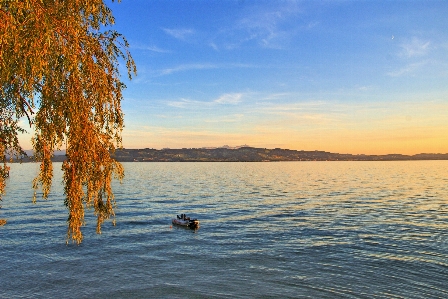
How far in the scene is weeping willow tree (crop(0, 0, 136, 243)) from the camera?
38.9 ft

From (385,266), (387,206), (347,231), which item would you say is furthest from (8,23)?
(387,206)

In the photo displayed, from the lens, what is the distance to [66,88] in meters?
13.8

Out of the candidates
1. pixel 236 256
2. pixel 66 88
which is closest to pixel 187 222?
pixel 236 256

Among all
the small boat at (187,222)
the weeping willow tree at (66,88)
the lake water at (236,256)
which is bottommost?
the lake water at (236,256)

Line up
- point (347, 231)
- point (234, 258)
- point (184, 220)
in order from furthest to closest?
1. point (184, 220)
2. point (347, 231)
3. point (234, 258)

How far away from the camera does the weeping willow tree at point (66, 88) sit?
11.9m

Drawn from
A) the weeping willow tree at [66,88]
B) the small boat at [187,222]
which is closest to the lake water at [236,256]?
the small boat at [187,222]

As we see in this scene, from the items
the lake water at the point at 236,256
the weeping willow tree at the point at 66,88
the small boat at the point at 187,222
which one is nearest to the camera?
the weeping willow tree at the point at 66,88

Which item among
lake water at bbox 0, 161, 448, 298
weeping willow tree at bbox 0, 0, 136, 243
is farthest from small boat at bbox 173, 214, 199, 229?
weeping willow tree at bbox 0, 0, 136, 243

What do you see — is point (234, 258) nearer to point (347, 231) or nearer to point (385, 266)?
point (385, 266)

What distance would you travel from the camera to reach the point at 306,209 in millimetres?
61719

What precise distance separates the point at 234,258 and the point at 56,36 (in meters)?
26.2

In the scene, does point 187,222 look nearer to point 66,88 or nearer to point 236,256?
point 236,256

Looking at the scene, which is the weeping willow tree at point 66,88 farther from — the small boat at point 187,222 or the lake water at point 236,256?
the small boat at point 187,222
